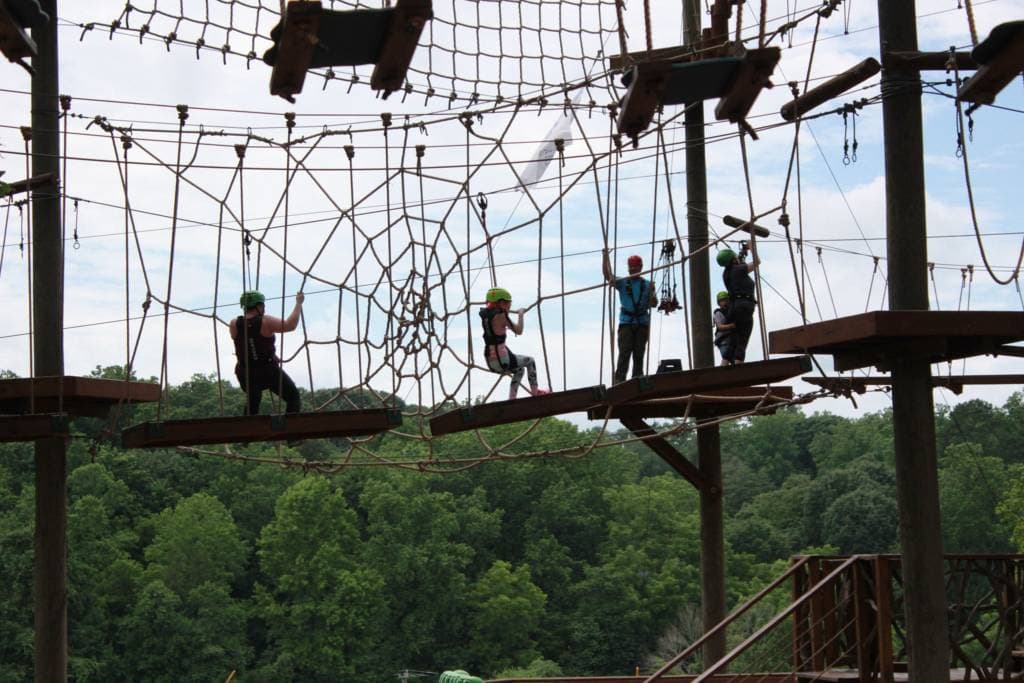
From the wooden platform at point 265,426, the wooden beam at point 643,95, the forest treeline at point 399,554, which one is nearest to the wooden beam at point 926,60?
the wooden beam at point 643,95

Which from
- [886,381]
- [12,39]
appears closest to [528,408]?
[886,381]

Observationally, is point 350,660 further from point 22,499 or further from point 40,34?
point 40,34

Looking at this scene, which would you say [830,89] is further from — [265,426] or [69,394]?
[69,394]

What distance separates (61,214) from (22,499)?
1089 inches

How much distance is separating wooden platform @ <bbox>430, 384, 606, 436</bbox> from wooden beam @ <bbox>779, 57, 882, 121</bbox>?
69.9 inches

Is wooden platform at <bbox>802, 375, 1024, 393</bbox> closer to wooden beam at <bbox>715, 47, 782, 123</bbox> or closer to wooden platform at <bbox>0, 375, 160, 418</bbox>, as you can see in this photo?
wooden beam at <bbox>715, 47, 782, 123</bbox>

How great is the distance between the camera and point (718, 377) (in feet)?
24.0

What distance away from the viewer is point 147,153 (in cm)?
792

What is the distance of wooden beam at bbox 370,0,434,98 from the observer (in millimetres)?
6199

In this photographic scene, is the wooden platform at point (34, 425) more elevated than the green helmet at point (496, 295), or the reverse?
the green helmet at point (496, 295)

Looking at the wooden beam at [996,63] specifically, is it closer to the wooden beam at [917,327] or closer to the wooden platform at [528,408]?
the wooden beam at [917,327]

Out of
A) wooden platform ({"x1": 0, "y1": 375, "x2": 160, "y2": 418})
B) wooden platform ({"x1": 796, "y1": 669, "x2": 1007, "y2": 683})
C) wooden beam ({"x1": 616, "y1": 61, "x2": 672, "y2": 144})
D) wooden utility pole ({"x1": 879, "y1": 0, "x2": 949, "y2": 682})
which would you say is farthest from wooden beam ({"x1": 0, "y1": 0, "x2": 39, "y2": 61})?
wooden platform ({"x1": 796, "y1": 669, "x2": 1007, "y2": 683})

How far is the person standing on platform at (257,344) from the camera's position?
7.70m

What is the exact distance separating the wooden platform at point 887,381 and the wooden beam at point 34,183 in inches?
171
